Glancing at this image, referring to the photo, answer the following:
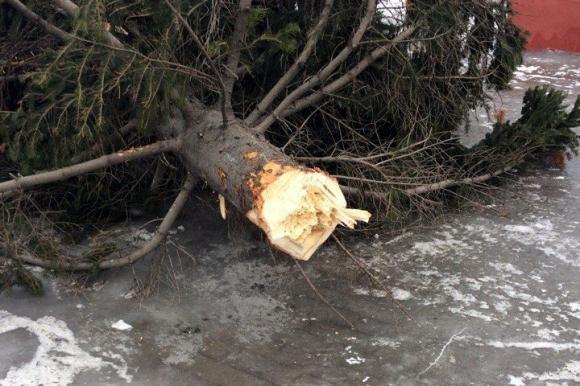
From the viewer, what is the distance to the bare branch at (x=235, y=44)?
11.9 ft

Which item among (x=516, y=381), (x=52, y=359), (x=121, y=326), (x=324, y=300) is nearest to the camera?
(x=516, y=381)

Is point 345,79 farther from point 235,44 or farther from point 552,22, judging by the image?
point 552,22

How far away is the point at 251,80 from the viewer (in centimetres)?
455

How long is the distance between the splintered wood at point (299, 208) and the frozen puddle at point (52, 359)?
0.99 m

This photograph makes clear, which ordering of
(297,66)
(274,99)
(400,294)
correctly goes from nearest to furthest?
(400,294)
(297,66)
(274,99)

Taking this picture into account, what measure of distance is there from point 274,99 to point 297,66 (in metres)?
0.31

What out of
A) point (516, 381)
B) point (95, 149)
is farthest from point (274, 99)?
point (516, 381)

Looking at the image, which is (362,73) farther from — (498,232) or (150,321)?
(150,321)

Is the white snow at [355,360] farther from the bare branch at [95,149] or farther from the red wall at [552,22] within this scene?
the red wall at [552,22]

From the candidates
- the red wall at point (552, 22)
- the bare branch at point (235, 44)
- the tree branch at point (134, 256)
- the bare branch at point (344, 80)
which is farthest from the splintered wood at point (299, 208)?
the red wall at point (552, 22)

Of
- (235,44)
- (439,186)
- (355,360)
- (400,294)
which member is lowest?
(355,360)

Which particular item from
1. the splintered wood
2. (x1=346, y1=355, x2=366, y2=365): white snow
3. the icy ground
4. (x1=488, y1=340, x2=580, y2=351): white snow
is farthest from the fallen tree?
(x1=488, y1=340, x2=580, y2=351): white snow

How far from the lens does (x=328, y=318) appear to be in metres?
3.52

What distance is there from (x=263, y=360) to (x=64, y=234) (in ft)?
5.91
